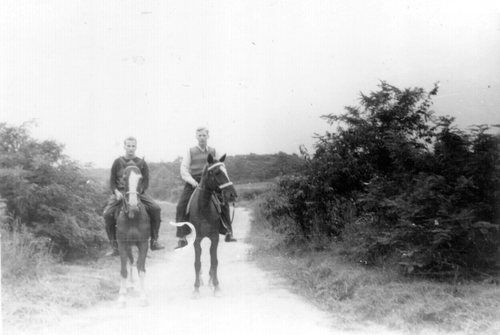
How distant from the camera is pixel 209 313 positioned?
23.6ft

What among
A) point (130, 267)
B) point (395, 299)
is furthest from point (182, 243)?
point (395, 299)

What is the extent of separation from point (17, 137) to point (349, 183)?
8372mm

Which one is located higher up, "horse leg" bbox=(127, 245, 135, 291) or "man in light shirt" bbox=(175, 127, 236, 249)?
"man in light shirt" bbox=(175, 127, 236, 249)

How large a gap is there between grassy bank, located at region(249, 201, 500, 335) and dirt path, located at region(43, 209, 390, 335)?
1.23 ft

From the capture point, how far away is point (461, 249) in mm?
7336

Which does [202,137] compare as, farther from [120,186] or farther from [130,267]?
[130,267]

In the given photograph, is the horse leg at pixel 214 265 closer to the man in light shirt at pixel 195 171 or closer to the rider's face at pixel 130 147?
the man in light shirt at pixel 195 171

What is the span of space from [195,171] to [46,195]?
4177mm

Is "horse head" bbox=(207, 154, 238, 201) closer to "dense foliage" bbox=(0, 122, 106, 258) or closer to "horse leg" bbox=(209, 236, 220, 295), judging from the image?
"horse leg" bbox=(209, 236, 220, 295)

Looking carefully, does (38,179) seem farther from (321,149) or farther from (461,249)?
(461,249)

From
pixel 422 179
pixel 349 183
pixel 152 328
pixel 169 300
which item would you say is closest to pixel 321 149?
pixel 349 183

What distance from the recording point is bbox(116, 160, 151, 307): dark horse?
7.77 metres

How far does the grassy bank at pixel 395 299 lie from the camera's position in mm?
5996

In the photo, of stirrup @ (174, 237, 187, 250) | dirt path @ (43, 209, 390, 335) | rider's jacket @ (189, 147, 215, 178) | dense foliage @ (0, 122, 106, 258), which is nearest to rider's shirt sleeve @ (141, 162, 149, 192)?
rider's jacket @ (189, 147, 215, 178)
